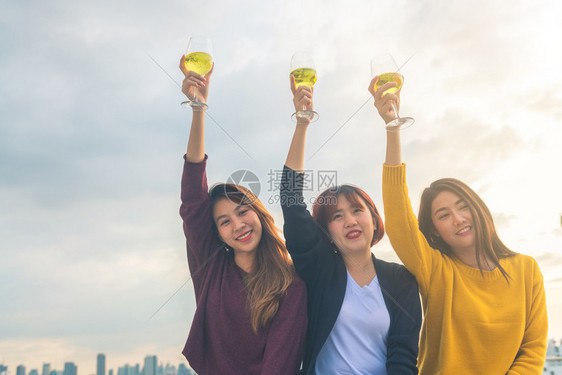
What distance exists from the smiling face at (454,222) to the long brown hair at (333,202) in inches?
19.6

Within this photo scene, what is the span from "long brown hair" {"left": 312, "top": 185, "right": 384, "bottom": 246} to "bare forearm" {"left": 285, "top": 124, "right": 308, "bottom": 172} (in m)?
0.35

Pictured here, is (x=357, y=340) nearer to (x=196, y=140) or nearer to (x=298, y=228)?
(x=298, y=228)

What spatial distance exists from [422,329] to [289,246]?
130 cm

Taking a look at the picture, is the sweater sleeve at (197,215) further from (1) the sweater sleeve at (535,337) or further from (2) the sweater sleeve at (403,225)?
(1) the sweater sleeve at (535,337)

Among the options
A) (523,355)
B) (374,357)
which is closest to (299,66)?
(374,357)

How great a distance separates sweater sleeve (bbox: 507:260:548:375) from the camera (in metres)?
2.83

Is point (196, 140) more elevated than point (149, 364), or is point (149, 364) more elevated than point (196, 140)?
point (196, 140)

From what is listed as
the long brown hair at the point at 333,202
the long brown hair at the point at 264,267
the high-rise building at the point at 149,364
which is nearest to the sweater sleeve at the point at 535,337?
the long brown hair at the point at 333,202

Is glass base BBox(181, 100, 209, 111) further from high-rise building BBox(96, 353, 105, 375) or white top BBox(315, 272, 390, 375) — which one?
high-rise building BBox(96, 353, 105, 375)

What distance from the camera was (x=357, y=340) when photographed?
270 centimetres

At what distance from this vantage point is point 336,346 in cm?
270

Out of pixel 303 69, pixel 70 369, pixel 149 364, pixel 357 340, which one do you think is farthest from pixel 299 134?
pixel 70 369

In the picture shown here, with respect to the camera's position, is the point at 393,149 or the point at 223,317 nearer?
the point at 223,317

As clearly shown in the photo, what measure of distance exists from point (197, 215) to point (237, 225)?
Result: 33 cm
